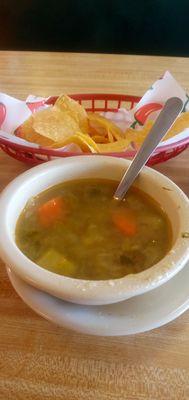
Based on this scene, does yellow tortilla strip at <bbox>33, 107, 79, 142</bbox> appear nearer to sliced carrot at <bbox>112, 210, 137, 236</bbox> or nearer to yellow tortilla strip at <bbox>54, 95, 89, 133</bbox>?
yellow tortilla strip at <bbox>54, 95, 89, 133</bbox>

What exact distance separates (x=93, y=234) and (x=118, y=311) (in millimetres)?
144

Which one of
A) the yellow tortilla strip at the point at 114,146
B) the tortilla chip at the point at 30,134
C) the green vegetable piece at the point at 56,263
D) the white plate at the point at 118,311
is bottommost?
the white plate at the point at 118,311

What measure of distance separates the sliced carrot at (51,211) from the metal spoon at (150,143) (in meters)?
0.10

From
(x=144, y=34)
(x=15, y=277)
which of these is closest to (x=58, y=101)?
(x=15, y=277)

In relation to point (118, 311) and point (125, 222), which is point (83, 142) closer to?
point (125, 222)

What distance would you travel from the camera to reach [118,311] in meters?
0.64

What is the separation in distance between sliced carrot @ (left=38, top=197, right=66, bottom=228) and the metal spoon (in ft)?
0.34

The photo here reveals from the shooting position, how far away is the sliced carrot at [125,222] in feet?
2.38

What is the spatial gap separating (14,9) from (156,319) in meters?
2.79

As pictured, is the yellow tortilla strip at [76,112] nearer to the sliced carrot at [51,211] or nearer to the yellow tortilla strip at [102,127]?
the yellow tortilla strip at [102,127]

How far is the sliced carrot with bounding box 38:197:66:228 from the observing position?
0.75m

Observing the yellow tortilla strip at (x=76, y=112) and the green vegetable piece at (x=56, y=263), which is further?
the yellow tortilla strip at (x=76, y=112)

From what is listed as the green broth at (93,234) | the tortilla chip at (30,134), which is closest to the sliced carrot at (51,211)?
the green broth at (93,234)

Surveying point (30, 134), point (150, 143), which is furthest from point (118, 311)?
point (30, 134)
